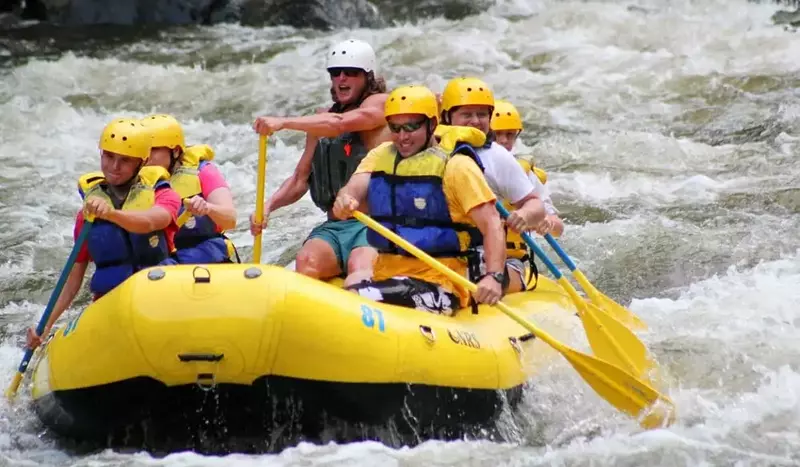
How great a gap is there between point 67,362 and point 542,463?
1.70 m

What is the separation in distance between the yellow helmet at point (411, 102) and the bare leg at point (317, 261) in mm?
783

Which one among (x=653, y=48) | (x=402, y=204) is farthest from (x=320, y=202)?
(x=653, y=48)

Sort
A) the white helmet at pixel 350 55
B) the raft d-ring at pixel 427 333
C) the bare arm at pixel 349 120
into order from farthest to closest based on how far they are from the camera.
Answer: the white helmet at pixel 350 55
the bare arm at pixel 349 120
the raft d-ring at pixel 427 333

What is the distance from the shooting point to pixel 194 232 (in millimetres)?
5363

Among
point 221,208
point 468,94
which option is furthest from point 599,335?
point 221,208

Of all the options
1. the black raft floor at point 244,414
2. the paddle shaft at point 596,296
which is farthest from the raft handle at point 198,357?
the paddle shaft at point 596,296

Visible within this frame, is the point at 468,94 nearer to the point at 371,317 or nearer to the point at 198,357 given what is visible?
the point at 371,317

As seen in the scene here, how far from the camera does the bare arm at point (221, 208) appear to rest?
513cm

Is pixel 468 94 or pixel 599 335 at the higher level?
pixel 468 94

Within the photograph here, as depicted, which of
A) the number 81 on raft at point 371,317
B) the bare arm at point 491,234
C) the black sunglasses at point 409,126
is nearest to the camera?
the number 81 on raft at point 371,317

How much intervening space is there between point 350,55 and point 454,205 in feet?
3.07

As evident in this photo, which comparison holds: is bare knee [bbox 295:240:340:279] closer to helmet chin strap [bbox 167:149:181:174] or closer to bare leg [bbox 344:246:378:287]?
bare leg [bbox 344:246:378:287]

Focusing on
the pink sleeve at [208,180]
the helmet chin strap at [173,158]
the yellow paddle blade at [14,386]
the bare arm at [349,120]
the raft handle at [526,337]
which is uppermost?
the bare arm at [349,120]

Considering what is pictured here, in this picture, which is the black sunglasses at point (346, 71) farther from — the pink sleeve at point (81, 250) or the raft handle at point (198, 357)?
the raft handle at point (198, 357)
